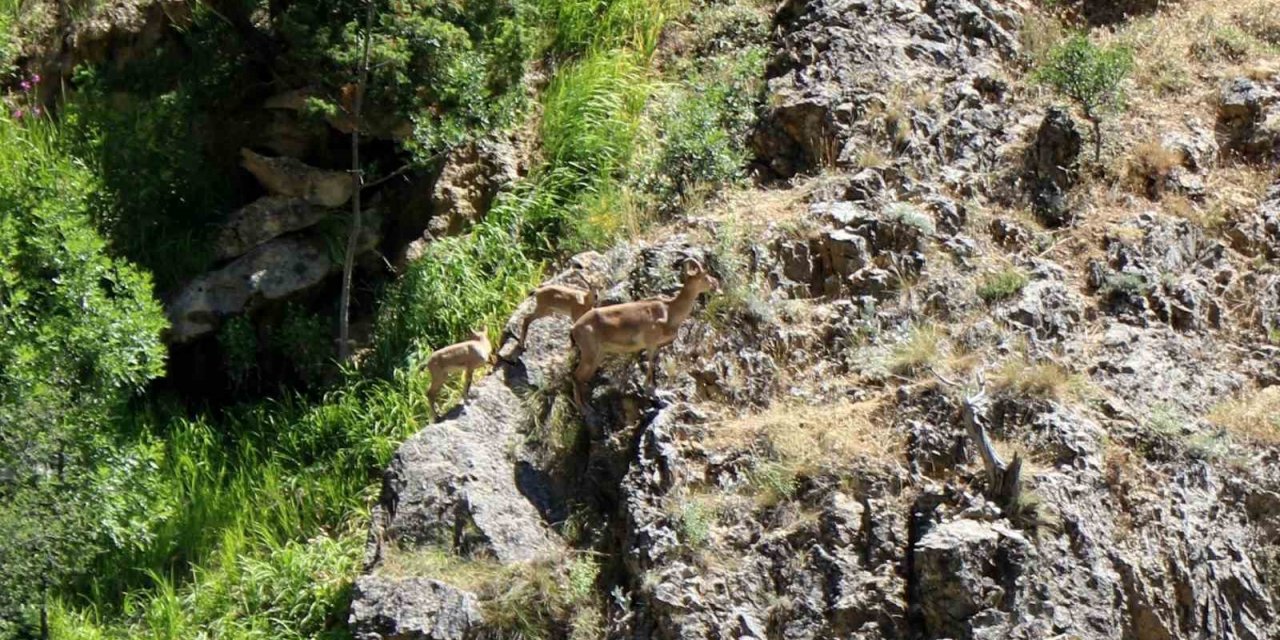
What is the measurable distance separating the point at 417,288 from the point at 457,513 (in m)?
3.33

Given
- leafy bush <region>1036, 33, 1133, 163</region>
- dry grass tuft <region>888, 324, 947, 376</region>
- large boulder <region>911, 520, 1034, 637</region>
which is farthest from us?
leafy bush <region>1036, 33, 1133, 163</region>

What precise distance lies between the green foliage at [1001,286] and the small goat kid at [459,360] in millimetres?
3952

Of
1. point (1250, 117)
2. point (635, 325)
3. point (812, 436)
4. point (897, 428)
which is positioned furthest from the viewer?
point (1250, 117)

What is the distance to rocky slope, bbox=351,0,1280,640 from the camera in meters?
12.3

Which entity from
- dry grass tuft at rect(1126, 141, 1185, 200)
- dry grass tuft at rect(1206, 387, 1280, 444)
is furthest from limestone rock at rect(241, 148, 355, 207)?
dry grass tuft at rect(1206, 387, 1280, 444)

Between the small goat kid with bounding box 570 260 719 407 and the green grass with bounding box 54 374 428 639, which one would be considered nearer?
the small goat kid with bounding box 570 260 719 407

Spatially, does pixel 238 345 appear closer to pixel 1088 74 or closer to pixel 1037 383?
pixel 1037 383

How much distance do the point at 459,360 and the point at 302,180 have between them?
9.55 feet

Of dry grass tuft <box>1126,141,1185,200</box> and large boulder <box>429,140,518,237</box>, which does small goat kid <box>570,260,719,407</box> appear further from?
dry grass tuft <box>1126,141,1185,200</box>

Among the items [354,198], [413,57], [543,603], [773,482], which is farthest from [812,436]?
[354,198]

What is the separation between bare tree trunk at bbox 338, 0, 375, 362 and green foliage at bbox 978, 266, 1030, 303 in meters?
5.27

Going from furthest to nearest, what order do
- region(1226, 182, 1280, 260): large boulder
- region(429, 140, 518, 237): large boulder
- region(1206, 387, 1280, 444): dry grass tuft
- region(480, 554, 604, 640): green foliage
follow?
region(429, 140, 518, 237): large boulder < region(1226, 182, 1280, 260): large boulder < region(1206, 387, 1280, 444): dry grass tuft < region(480, 554, 604, 640): green foliage

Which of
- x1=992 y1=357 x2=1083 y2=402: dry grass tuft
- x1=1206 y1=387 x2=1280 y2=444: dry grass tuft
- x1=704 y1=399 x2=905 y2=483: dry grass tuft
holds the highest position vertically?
x1=992 y1=357 x2=1083 y2=402: dry grass tuft

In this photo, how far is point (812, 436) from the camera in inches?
523
